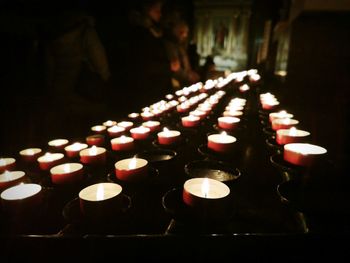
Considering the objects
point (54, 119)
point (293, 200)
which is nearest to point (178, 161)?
point (293, 200)

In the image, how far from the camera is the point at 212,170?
1.31 meters

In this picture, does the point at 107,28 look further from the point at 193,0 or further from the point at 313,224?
the point at 193,0

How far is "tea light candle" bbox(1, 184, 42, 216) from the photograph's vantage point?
0.96 meters

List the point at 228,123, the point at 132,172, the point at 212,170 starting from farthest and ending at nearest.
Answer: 1. the point at 228,123
2. the point at 212,170
3. the point at 132,172

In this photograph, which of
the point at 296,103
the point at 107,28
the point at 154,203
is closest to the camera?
the point at 154,203

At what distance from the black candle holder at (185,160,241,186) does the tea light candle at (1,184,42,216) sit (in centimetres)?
62

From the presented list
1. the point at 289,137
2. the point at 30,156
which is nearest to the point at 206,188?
the point at 289,137

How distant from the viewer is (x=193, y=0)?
12.5m

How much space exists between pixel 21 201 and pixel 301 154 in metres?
1.13

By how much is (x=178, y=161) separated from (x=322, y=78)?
2.49 m

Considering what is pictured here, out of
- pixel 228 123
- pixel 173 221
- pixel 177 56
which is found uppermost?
pixel 177 56

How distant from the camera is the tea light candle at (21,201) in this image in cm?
96

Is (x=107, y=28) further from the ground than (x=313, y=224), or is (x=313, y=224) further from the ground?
(x=107, y=28)

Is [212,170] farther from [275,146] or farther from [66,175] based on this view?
[66,175]
